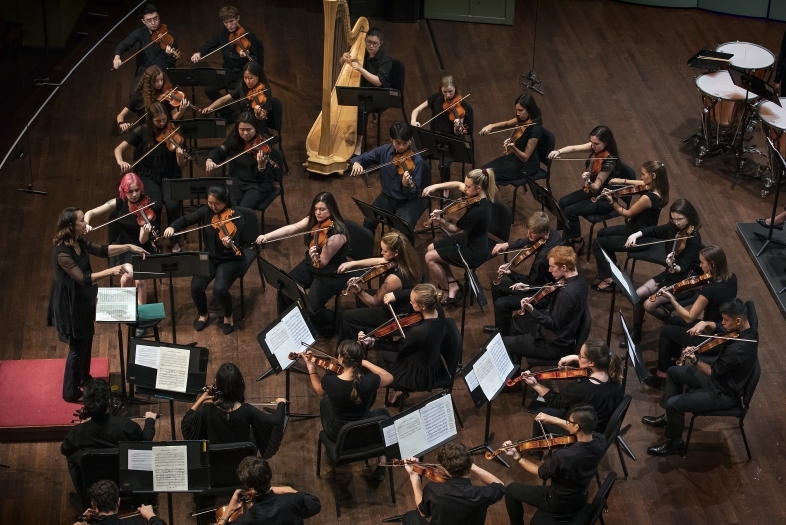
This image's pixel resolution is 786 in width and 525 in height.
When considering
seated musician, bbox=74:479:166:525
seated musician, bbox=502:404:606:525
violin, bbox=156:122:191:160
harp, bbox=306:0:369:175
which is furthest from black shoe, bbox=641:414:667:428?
violin, bbox=156:122:191:160

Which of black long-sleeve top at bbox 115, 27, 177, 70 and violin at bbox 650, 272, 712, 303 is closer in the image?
violin at bbox 650, 272, 712, 303

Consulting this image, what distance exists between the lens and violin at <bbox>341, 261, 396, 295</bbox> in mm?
8445

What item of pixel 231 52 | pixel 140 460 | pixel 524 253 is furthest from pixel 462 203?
pixel 140 460

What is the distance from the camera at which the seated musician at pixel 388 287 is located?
837 cm

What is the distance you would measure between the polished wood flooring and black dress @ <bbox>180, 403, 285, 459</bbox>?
2.10 feet

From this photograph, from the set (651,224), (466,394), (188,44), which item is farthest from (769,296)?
(188,44)

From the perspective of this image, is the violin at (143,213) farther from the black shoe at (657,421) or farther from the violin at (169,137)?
the black shoe at (657,421)

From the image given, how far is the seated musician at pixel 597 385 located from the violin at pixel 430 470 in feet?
3.60

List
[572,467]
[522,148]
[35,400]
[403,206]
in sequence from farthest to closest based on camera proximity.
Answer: [522,148], [403,206], [35,400], [572,467]

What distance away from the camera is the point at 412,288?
27.0ft

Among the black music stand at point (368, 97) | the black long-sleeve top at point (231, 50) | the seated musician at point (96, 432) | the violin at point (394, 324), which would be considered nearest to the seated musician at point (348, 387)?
the violin at point (394, 324)

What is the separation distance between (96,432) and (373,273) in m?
2.48

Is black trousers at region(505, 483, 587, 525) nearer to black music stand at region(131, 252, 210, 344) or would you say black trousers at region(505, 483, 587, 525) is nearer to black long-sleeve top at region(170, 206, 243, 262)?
black music stand at region(131, 252, 210, 344)

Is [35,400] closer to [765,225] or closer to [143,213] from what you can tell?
[143,213]
